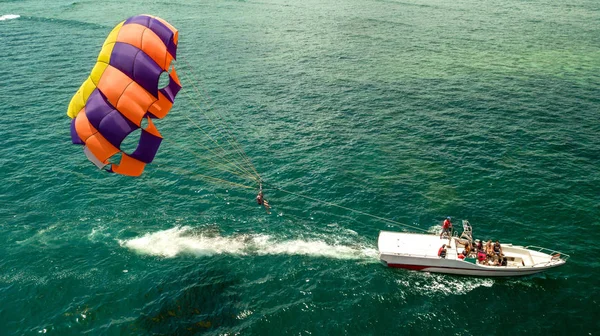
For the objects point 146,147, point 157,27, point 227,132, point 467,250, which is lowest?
point 467,250

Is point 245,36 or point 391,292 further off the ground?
point 245,36

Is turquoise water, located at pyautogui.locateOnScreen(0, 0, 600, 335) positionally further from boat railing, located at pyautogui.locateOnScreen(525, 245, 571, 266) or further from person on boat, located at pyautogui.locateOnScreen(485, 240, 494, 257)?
person on boat, located at pyautogui.locateOnScreen(485, 240, 494, 257)

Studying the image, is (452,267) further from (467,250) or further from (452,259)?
Result: (467,250)

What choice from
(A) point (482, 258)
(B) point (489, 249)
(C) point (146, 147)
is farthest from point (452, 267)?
(C) point (146, 147)

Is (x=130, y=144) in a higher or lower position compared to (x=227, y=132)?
lower

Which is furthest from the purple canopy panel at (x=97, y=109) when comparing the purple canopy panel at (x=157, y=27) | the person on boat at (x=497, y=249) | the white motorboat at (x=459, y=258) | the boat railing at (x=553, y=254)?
the boat railing at (x=553, y=254)

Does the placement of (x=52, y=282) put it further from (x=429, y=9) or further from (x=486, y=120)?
(x=429, y=9)

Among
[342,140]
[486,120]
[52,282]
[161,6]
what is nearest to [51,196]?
[52,282]
